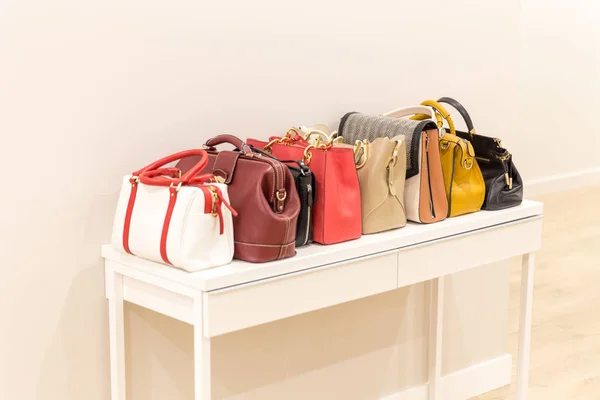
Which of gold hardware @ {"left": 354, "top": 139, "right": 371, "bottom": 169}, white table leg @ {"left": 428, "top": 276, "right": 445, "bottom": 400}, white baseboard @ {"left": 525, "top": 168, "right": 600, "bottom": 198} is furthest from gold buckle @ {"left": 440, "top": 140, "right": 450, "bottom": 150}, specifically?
white baseboard @ {"left": 525, "top": 168, "right": 600, "bottom": 198}

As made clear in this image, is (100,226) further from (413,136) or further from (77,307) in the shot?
(413,136)

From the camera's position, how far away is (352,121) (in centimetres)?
255

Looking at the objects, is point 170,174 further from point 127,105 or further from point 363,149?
point 363,149

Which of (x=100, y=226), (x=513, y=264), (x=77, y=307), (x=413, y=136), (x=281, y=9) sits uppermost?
(x=281, y=9)

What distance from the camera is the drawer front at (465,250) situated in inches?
91.3

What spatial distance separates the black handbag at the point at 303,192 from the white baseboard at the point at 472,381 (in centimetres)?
98

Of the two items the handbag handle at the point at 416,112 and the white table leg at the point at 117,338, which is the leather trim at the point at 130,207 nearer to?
the white table leg at the point at 117,338

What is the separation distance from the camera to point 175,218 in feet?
6.19

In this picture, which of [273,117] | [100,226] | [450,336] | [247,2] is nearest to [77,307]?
[100,226]

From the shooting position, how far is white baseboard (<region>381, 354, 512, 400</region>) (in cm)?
296

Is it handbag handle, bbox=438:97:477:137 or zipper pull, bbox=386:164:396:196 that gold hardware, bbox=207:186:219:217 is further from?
handbag handle, bbox=438:97:477:137

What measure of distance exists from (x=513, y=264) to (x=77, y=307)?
3.20 m

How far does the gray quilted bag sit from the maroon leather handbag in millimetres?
465

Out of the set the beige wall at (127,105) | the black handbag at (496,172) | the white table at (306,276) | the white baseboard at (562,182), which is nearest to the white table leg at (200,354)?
the white table at (306,276)
